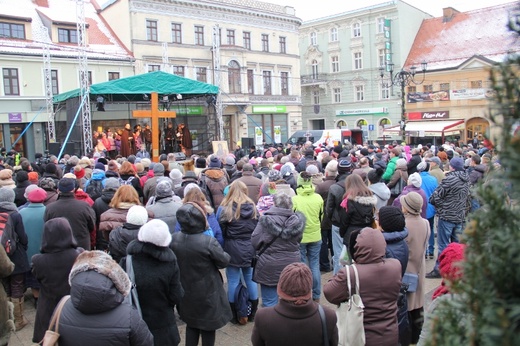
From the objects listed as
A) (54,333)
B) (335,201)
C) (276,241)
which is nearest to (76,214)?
(276,241)

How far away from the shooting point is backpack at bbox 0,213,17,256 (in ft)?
17.4

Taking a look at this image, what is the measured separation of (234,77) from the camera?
116ft

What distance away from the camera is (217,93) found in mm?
19656

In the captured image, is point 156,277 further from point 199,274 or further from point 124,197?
point 124,197

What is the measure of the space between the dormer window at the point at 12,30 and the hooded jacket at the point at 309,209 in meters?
26.2

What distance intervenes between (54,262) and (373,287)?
275 cm

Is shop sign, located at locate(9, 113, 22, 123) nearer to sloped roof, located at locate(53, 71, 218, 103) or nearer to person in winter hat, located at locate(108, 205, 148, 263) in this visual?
sloped roof, located at locate(53, 71, 218, 103)

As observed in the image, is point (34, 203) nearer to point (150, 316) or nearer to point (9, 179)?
point (9, 179)

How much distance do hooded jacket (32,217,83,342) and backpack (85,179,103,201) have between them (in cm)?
316

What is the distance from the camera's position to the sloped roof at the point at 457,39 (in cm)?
3753

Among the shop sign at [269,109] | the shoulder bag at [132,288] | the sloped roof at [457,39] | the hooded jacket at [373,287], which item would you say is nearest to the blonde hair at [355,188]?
the hooded jacket at [373,287]

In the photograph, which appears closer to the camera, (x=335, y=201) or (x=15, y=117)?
(x=335, y=201)

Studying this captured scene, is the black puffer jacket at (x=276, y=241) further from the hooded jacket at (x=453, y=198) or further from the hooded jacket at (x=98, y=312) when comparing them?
the hooded jacket at (x=453, y=198)

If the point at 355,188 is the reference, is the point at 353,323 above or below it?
below
